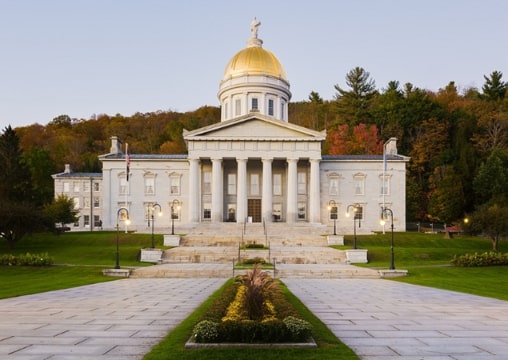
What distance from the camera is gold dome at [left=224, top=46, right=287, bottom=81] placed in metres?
68.8

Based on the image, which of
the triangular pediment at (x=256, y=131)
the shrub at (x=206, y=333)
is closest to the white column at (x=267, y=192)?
the triangular pediment at (x=256, y=131)

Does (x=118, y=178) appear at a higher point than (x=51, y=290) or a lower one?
Result: higher

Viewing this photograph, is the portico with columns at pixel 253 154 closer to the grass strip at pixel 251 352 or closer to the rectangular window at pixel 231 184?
the rectangular window at pixel 231 184

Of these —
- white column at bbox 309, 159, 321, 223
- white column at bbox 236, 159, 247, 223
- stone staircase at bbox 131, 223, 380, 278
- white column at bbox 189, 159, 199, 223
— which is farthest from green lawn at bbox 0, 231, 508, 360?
white column at bbox 236, 159, 247, 223

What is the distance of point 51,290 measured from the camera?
20297 millimetres

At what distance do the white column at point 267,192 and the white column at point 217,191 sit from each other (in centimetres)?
579

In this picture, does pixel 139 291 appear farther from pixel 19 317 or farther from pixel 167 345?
pixel 167 345

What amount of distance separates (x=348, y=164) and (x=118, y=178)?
34.5 m

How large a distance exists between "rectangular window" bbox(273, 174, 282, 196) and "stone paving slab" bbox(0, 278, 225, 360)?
1643 inches

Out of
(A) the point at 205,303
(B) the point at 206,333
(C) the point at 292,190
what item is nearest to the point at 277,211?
(C) the point at 292,190

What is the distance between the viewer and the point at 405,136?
84812 mm

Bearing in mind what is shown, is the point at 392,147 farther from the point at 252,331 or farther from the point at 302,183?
the point at 252,331

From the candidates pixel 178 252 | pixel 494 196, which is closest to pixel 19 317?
pixel 178 252

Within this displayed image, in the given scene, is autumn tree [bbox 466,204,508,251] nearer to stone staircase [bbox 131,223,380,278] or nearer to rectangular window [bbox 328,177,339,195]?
stone staircase [bbox 131,223,380,278]
